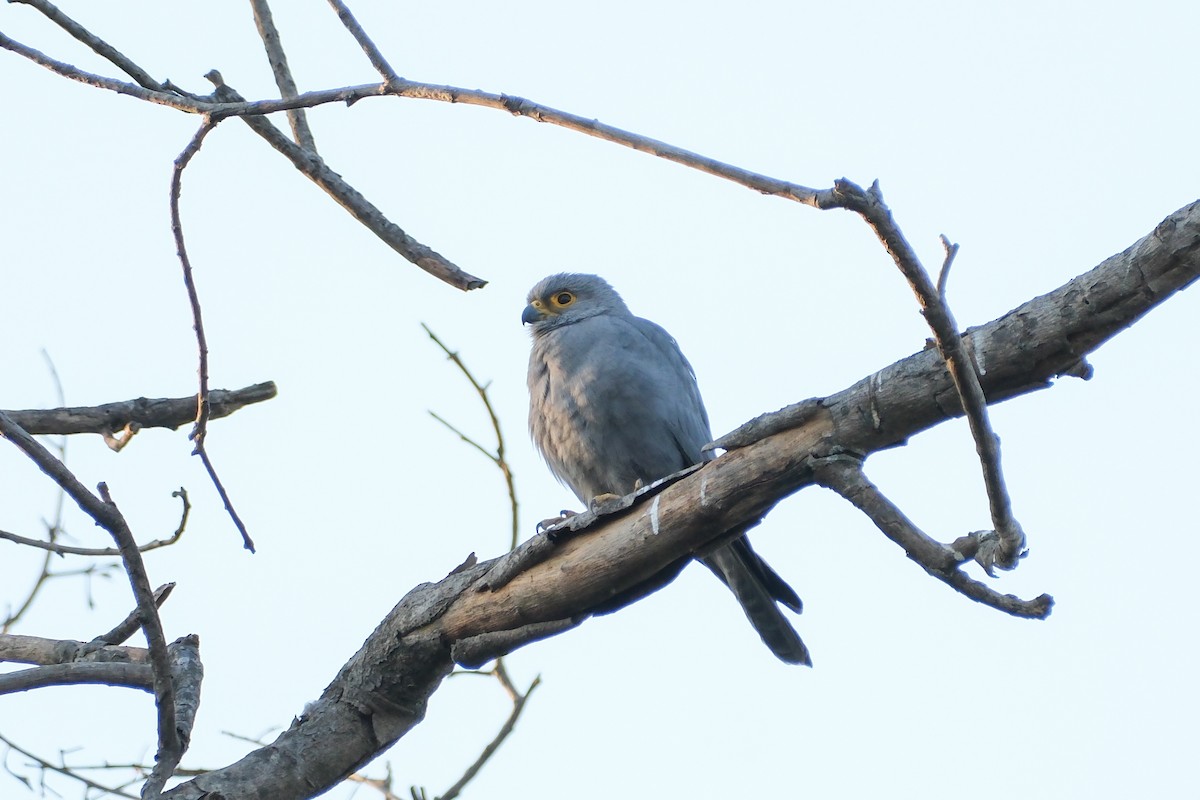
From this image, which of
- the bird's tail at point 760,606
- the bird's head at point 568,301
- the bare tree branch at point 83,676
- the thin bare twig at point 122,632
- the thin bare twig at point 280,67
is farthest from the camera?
the bird's head at point 568,301

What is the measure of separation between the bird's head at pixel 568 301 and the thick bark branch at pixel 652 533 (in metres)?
2.98

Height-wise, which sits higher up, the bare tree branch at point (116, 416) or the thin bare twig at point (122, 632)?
the bare tree branch at point (116, 416)

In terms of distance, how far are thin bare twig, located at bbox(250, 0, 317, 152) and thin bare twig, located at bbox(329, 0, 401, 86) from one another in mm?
694

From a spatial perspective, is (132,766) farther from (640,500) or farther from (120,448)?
(640,500)

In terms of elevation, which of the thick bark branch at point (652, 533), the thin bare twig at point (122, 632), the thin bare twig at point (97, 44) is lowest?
the thick bark branch at point (652, 533)

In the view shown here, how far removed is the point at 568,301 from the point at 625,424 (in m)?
1.56

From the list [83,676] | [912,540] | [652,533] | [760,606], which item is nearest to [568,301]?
[760,606]

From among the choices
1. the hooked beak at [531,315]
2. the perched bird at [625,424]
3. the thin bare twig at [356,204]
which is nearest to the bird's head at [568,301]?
the hooked beak at [531,315]

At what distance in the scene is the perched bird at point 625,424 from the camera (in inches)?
215

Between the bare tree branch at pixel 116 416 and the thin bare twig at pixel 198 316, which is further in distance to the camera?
the bare tree branch at pixel 116 416

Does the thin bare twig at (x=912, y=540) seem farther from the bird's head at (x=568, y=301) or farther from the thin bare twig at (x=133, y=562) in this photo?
the bird's head at (x=568, y=301)

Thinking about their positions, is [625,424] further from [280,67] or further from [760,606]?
[280,67]

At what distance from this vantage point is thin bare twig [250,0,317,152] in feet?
12.9

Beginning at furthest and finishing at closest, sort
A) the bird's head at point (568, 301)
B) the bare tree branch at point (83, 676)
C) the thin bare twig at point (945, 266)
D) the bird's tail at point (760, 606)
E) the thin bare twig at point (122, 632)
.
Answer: the bird's head at point (568, 301) → the bird's tail at point (760, 606) → the thin bare twig at point (122, 632) → the bare tree branch at point (83, 676) → the thin bare twig at point (945, 266)
